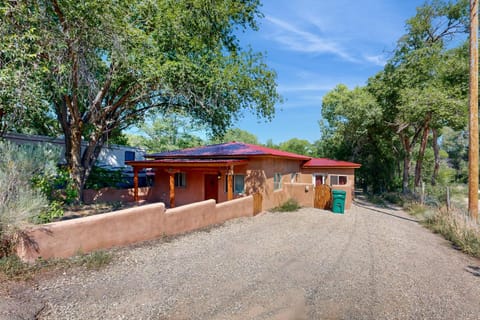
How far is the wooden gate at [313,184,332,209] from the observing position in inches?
500

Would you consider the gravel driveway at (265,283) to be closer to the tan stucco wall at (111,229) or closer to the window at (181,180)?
the tan stucco wall at (111,229)

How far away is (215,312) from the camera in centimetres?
362

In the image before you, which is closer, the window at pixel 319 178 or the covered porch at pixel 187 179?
the covered porch at pixel 187 179

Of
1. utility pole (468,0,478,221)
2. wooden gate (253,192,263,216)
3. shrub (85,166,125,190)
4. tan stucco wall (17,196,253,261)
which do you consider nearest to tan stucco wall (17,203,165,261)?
tan stucco wall (17,196,253,261)

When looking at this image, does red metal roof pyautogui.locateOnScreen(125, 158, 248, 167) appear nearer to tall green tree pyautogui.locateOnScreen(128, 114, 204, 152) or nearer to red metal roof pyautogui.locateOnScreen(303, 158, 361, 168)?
red metal roof pyautogui.locateOnScreen(303, 158, 361, 168)

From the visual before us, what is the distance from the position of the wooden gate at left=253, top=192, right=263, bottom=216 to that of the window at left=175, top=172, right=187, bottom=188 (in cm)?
458

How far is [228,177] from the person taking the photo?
10805 millimetres

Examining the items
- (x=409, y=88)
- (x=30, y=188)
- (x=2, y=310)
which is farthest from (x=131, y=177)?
(x=409, y=88)

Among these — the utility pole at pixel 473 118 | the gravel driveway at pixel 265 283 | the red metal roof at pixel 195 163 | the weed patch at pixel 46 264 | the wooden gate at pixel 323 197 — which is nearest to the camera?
the gravel driveway at pixel 265 283

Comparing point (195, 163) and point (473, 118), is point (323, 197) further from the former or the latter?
point (195, 163)

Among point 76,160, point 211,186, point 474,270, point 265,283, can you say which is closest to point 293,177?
point 211,186

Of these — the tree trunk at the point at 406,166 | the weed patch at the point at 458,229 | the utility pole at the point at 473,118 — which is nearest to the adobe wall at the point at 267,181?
the weed patch at the point at 458,229

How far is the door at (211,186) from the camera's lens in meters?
13.1

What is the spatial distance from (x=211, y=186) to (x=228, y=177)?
108 inches
